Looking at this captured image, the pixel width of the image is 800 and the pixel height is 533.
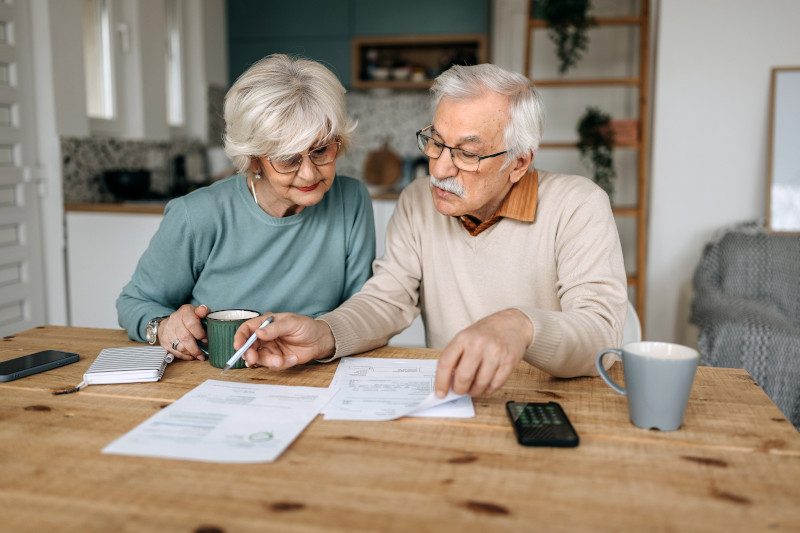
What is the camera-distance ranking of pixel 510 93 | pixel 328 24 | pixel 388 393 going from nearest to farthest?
pixel 388 393
pixel 510 93
pixel 328 24

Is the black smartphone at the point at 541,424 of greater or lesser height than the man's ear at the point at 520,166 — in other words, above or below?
below

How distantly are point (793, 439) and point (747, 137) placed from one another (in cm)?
265

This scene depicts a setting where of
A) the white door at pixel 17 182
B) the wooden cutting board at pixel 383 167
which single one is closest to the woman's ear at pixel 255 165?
the white door at pixel 17 182

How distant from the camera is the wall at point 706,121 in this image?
10.1 ft

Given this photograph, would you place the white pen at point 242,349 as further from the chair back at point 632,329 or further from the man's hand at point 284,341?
the chair back at point 632,329

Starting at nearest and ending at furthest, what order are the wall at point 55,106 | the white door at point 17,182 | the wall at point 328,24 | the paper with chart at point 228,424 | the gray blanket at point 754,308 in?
the paper with chart at point 228,424 < the gray blanket at point 754,308 < the white door at point 17,182 < the wall at point 55,106 < the wall at point 328,24

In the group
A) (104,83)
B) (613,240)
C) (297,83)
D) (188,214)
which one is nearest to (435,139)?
(297,83)

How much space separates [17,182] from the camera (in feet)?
9.14

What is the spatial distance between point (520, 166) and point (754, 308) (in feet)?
4.74

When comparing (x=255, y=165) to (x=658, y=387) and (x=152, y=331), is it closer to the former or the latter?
(x=152, y=331)

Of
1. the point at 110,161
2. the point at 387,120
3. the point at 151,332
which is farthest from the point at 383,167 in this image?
the point at 151,332

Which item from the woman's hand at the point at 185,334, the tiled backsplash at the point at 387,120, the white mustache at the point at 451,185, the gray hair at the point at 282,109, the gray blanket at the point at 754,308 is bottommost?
the gray blanket at the point at 754,308

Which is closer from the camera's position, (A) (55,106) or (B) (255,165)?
(B) (255,165)

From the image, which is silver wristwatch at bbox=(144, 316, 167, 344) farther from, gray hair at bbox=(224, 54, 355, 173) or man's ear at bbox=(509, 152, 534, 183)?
man's ear at bbox=(509, 152, 534, 183)
